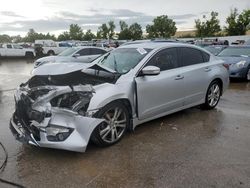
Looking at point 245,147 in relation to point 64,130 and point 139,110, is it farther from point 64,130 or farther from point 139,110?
point 64,130

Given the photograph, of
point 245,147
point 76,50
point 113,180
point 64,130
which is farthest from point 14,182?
point 76,50

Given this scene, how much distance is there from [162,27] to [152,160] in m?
67.2

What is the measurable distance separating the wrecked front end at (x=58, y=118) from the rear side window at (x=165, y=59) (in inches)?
65.0

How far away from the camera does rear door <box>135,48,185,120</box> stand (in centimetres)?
554

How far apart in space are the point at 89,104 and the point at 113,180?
1165 millimetres

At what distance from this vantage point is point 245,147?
512cm

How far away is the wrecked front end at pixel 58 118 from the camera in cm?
448

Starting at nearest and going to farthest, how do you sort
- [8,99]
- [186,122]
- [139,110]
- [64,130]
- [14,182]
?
[14,182], [64,130], [139,110], [186,122], [8,99]

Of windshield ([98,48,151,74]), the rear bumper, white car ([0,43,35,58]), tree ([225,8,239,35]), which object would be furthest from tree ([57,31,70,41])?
windshield ([98,48,151,74])

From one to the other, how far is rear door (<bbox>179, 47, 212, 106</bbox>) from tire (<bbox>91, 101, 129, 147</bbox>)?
181cm

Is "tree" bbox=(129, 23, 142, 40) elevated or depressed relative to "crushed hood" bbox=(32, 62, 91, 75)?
elevated

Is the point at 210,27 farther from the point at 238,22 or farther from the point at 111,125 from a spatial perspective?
the point at 111,125

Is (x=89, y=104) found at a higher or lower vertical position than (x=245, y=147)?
higher

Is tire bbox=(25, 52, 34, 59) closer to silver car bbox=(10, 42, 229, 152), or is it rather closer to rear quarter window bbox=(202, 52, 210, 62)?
silver car bbox=(10, 42, 229, 152)
